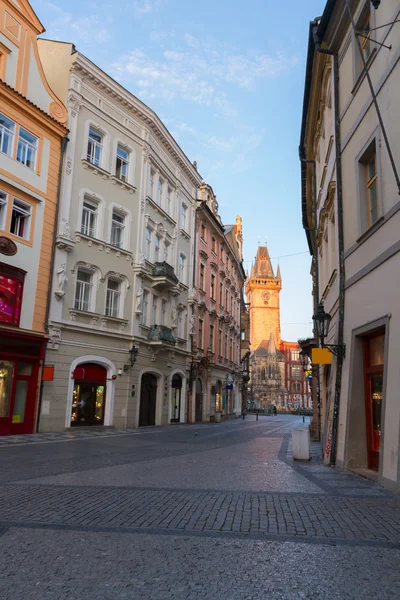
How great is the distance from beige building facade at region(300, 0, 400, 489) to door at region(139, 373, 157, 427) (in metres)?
15.4

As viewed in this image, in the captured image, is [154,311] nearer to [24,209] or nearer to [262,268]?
[24,209]

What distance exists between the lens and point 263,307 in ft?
444

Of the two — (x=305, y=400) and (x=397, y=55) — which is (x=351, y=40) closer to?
(x=397, y=55)

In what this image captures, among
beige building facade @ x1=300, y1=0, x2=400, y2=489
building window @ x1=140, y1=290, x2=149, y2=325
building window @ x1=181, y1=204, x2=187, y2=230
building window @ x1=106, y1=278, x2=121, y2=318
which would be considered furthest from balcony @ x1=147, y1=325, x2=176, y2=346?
beige building facade @ x1=300, y1=0, x2=400, y2=489

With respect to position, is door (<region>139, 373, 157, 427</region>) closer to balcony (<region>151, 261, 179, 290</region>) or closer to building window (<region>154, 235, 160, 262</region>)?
balcony (<region>151, 261, 179, 290</region>)

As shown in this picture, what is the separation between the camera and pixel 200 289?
1485 inches

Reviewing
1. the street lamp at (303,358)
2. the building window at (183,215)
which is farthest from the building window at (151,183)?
the street lamp at (303,358)

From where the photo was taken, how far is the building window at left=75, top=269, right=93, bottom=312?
902 inches

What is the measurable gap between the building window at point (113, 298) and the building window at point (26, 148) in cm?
692

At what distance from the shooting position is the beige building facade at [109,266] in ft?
72.2

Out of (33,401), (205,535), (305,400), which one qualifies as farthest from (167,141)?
(305,400)

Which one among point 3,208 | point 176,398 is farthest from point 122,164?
point 176,398

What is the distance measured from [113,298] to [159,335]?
12.7 ft

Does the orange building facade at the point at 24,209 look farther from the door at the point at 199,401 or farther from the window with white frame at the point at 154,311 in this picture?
the door at the point at 199,401
